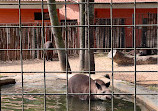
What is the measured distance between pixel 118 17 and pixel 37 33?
19.9 ft

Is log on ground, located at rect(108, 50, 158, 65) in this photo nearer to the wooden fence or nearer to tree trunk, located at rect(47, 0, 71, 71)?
tree trunk, located at rect(47, 0, 71, 71)

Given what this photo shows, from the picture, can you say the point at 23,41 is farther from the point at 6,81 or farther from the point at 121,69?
the point at 6,81

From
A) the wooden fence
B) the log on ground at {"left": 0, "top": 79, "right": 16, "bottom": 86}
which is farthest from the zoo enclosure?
the log on ground at {"left": 0, "top": 79, "right": 16, "bottom": 86}

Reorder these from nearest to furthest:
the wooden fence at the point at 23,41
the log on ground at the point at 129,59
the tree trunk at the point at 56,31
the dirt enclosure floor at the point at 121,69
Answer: the dirt enclosure floor at the point at 121,69 < the tree trunk at the point at 56,31 < the log on ground at the point at 129,59 < the wooden fence at the point at 23,41

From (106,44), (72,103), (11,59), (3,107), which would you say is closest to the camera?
(3,107)

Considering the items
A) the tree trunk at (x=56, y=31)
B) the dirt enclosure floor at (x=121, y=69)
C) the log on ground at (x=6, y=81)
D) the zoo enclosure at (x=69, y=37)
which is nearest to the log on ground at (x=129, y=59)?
the dirt enclosure floor at (x=121, y=69)

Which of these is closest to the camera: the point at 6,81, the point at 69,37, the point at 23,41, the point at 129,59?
the point at 6,81

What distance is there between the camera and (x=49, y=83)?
9008 millimetres

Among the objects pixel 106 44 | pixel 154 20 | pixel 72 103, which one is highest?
pixel 154 20

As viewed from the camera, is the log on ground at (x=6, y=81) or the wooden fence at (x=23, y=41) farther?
the wooden fence at (x=23, y=41)

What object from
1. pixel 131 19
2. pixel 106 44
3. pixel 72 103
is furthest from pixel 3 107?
pixel 131 19

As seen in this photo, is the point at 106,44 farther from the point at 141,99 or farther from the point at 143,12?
the point at 141,99

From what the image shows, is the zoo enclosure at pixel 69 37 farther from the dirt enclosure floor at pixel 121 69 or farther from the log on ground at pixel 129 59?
the log on ground at pixel 129 59

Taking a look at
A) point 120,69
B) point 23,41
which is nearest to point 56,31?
point 120,69
